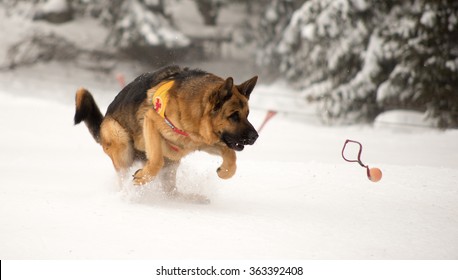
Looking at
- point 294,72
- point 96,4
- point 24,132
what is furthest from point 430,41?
point 96,4

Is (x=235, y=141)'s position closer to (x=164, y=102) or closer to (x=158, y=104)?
(x=164, y=102)

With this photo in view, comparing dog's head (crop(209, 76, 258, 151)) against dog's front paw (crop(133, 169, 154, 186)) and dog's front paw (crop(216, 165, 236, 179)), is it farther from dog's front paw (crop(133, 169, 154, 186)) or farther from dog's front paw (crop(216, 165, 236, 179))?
dog's front paw (crop(133, 169, 154, 186))

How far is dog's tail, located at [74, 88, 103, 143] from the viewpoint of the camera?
6.46 metres

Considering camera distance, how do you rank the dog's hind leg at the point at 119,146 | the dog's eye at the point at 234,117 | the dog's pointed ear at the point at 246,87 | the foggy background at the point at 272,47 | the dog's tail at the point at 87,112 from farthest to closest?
1. the foggy background at the point at 272,47
2. the dog's tail at the point at 87,112
3. the dog's hind leg at the point at 119,146
4. the dog's pointed ear at the point at 246,87
5. the dog's eye at the point at 234,117

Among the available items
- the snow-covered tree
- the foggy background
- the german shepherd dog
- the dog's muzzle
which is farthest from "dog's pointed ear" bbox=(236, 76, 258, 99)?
the snow-covered tree

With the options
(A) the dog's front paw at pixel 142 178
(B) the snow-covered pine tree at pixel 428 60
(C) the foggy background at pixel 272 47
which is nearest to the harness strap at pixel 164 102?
(A) the dog's front paw at pixel 142 178

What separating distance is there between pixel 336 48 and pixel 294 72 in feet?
10.3

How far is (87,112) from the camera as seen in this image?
6.60m

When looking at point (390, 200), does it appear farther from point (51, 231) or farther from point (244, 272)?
point (51, 231)

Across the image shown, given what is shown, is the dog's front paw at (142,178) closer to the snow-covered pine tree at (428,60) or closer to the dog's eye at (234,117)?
the dog's eye at (234,117)

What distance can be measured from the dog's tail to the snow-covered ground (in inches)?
28.8

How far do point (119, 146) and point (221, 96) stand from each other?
1735 millimetres

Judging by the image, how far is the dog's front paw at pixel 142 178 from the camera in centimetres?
576

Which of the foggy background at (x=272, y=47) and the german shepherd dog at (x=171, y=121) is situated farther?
the foggy background at (x=272, y=47)
